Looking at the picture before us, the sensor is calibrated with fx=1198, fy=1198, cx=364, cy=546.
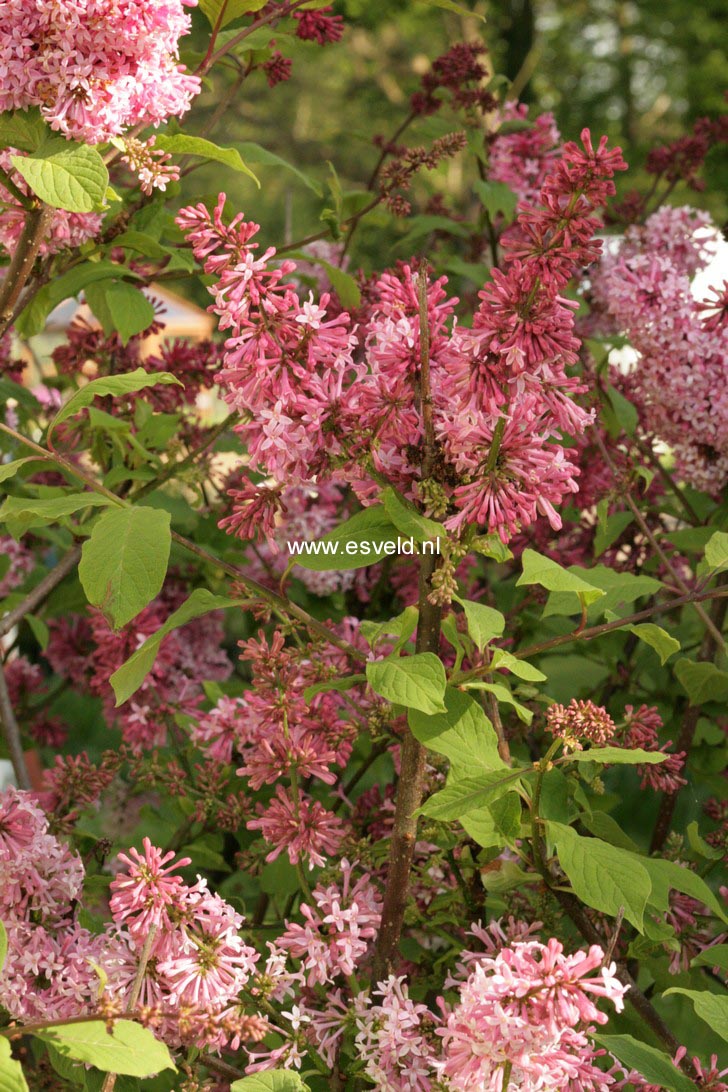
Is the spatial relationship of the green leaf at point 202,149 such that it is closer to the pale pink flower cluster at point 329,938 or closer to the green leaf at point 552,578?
the green leaf at point 552,578

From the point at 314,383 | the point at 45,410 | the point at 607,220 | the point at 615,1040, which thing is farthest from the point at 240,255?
the point at 607,220

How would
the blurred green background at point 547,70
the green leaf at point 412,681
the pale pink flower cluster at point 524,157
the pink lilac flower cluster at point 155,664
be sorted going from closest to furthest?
1. the green leaf at point 412,681
2. the pink lilac flower cluster at point 155,664
3. the pale pink flower cluster at point 524,157
4. the blurred green background at point 547,70

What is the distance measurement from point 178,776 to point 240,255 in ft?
2.13

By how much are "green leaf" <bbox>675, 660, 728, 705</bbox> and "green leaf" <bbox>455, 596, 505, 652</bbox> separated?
15.4 inches

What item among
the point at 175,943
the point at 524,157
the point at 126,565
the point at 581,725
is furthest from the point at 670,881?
the point at 524,157

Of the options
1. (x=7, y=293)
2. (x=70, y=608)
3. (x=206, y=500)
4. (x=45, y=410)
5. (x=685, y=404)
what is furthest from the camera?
(x=45, y=410)

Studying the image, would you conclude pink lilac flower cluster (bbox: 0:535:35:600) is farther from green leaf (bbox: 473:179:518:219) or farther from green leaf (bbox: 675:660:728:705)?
green leaf (bbox: 675:660:728:705)

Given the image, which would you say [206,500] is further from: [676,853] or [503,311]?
[503,311]

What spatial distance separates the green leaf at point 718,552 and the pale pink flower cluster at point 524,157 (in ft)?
3.26

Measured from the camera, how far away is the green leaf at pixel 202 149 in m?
1.04

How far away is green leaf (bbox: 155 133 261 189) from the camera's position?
3.40ft

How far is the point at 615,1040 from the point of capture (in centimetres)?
84

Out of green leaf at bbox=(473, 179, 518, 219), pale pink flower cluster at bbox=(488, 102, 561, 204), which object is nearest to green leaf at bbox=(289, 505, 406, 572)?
green leaf at bbox=(473, 179, 518, 219)

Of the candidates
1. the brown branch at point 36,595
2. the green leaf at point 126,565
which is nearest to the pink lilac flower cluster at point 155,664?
the brown branch at point 36,595
